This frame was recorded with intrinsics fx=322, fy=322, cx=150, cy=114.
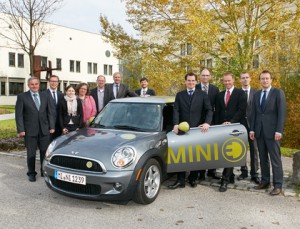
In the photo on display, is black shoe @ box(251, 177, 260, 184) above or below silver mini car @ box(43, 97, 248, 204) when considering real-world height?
below

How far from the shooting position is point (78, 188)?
14.6ft

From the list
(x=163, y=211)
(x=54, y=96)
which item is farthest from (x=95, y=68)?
(x=163, y=211)

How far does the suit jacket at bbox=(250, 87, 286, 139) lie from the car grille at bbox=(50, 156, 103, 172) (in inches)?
109

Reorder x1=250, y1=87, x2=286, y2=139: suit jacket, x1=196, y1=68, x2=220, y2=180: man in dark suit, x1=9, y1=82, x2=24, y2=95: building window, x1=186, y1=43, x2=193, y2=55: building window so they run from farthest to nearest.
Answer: x1=9, y1=82, x2=24, y2=95: building window
x1=186, y1=43, x2=193, y2=55: building window
x1=196, y1=68, x2=220, y2=180: man in dark suit
x1=250, y1=87, x2=286, y2=139: suit jacket

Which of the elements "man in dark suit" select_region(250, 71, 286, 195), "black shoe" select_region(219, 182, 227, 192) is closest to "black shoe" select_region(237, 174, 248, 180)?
"man in dark suit" select_region(250, 71, 286, 195)

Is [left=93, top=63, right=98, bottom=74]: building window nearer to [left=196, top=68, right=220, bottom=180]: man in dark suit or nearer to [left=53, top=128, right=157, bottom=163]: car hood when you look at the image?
[left=196, top=68, right=220, bottom=180]: man in dark suit

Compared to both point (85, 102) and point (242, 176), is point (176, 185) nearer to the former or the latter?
point (242, 176)

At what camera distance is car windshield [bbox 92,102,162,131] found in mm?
5281

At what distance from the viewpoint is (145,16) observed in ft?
40.9

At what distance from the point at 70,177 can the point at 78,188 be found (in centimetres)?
19

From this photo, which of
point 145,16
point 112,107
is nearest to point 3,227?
point 112,107

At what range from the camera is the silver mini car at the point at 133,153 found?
435 cm

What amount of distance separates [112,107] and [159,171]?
1.59 meters

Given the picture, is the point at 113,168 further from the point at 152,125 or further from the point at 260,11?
the point at 260,11
